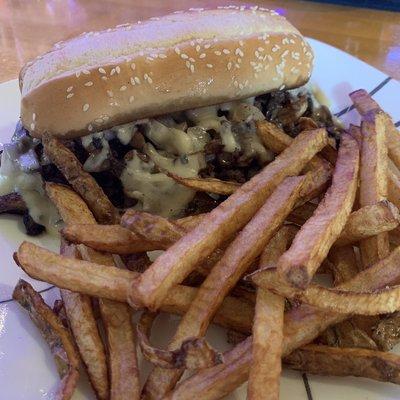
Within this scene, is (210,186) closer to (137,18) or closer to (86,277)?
(86,277)

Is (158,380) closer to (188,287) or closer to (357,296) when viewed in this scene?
(188,287)

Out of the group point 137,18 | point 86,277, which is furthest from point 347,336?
point 137,18

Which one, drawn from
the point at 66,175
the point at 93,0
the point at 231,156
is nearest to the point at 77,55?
the point at 66,175

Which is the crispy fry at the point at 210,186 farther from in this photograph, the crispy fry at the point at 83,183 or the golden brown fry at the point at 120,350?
the golden brown fry at the point at 120,350

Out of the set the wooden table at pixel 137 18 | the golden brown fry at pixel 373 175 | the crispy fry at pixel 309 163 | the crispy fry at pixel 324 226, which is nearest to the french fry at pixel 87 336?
the crispy fry at pixel 324 226

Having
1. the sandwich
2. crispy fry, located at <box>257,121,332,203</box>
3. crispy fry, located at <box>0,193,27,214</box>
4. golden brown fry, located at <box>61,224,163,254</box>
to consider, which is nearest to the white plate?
crispy fry, located at <box>0,193,27,214</box>

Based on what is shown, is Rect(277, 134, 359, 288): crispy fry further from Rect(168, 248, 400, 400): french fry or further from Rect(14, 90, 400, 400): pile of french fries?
Rect(168, 248, 400, 400): french fry
